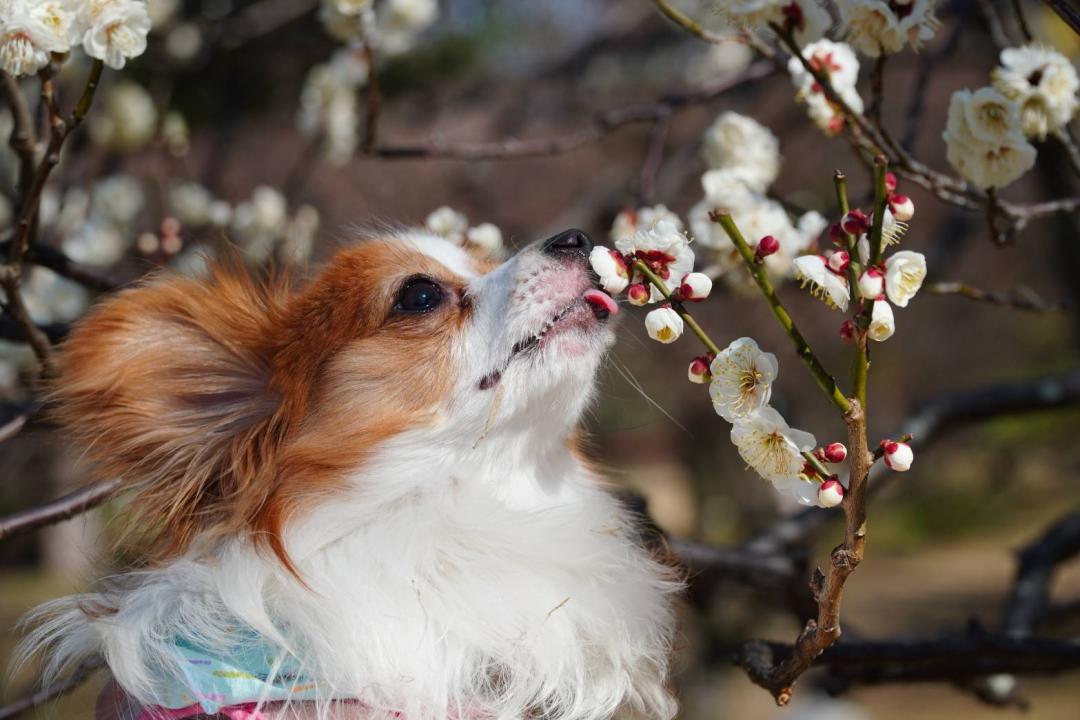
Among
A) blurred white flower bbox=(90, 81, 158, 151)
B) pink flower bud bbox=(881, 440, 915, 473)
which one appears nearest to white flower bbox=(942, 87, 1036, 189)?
pink flower bud bbox=(881, 440, 915, 473)

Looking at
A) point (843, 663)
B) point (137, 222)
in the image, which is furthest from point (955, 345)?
point (843, 663)

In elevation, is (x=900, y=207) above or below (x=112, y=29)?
below

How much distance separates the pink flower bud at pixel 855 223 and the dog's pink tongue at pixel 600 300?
1.94ft

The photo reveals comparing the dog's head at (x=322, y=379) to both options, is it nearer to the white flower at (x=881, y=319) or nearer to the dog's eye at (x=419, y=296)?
the dog's eye at (x=419, y=296)

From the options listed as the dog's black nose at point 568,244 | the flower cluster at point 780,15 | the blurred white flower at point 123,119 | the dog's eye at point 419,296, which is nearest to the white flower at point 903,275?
the flower cluster at point 780,15

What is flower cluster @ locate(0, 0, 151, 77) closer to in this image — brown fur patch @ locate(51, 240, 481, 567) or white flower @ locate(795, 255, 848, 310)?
brown fur patch @ locate(51, 240, 481, 567)

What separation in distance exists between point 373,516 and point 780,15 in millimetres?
1148

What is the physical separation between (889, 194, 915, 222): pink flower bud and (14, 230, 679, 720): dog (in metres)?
0.60

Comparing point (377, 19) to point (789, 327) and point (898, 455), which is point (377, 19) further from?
point (898, 455)

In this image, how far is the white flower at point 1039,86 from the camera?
1878 mm

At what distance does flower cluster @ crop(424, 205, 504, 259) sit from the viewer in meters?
2.57

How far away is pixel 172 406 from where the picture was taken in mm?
2232

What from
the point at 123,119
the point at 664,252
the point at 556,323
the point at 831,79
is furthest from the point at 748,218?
the point at 123,119

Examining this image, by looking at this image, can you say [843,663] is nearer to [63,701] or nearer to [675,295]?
[675,295]
